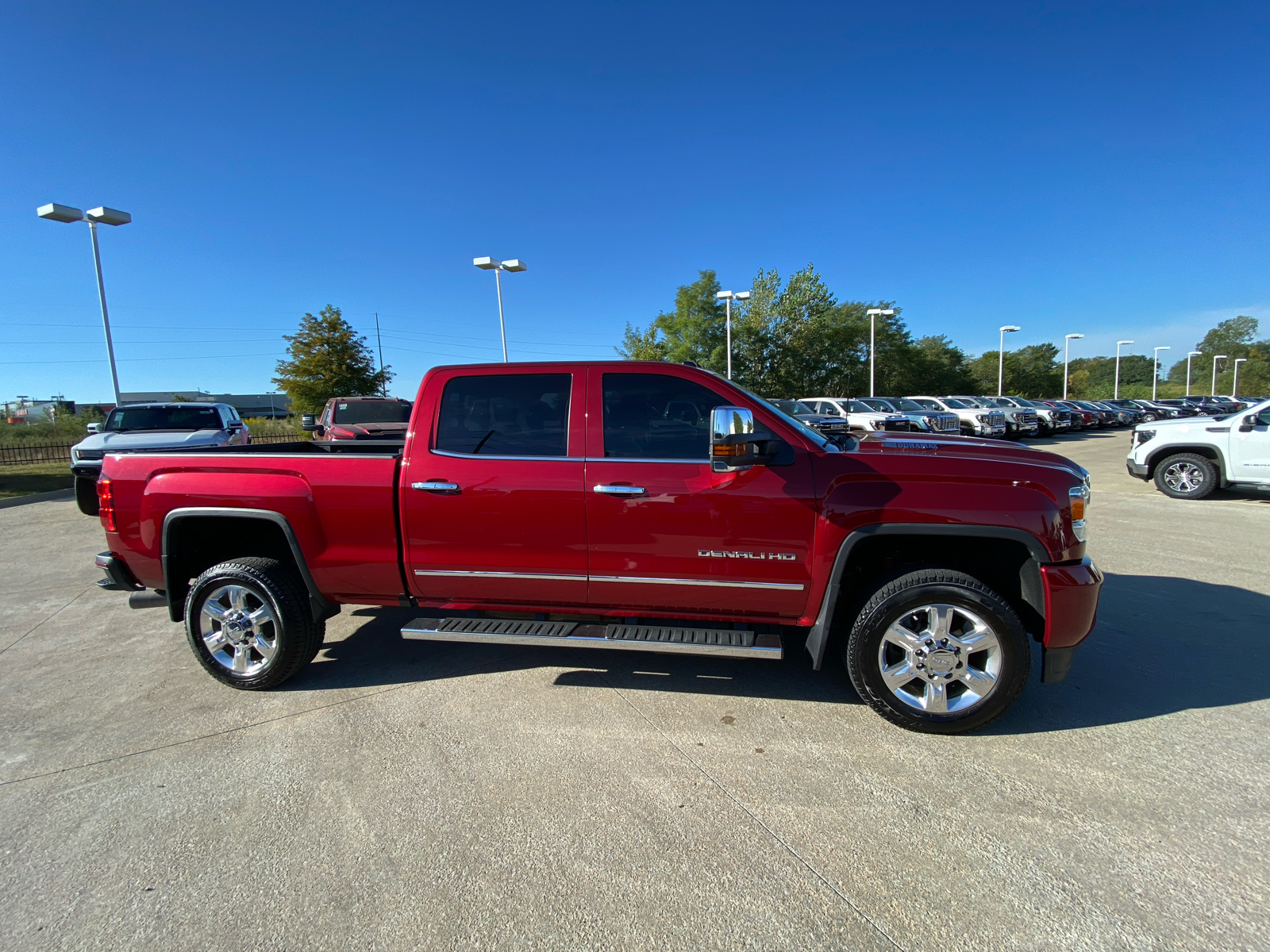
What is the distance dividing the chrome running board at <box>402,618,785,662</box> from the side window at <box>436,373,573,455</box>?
98 cm

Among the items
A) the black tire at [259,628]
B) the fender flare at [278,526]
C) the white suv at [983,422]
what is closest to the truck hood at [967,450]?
the fender flare at [278,526]

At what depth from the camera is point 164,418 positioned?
1134 cm

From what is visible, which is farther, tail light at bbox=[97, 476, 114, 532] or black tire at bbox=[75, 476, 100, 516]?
black tire at bbox=[75, 476, 100, 516]

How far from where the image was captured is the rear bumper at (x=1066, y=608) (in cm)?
292

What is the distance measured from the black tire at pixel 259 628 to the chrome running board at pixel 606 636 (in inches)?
27.3

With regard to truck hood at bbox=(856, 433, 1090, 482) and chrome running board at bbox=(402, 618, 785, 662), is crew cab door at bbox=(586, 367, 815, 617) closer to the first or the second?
chrome running board at bbox=(402, 618, 785, 662)

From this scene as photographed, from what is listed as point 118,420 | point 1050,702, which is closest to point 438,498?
point 1050,702

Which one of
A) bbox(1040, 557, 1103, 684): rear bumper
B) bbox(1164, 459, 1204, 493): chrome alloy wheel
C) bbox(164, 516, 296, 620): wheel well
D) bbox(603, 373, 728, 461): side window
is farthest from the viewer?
bbox(1164, 459, 1204, 493): chrome alloy wheel

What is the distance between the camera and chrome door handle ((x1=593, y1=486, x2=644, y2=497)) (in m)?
3.21

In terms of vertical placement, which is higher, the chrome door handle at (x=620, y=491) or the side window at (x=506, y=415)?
the side window at (x=506, y=415)

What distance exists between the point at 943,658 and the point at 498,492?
7.87 feet

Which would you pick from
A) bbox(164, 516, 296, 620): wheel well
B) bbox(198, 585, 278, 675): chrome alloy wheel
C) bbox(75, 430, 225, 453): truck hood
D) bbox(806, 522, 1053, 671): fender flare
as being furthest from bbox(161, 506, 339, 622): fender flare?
bbox(75, 430, 225, 453): truck hood

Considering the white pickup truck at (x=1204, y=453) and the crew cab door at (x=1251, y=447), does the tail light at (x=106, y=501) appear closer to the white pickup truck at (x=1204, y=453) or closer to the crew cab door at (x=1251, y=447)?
the white pickup truck at (x=1204, y=453)

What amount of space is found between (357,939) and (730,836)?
1313mm
